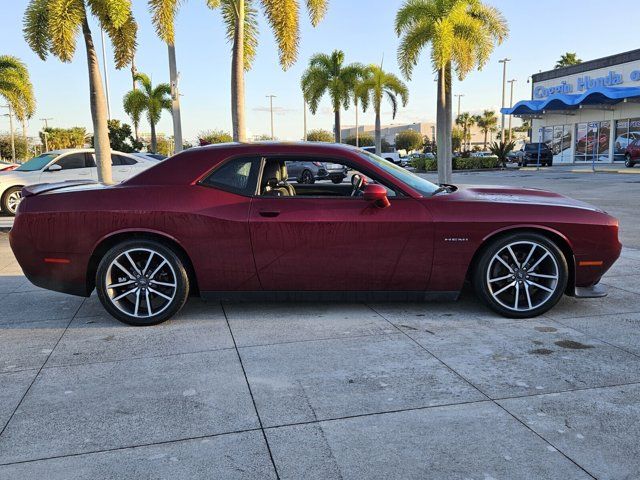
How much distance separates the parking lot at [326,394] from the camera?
8.34 ft

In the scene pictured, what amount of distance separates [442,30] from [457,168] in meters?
19.1

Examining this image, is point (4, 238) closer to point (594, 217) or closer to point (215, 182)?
point (215, 182)

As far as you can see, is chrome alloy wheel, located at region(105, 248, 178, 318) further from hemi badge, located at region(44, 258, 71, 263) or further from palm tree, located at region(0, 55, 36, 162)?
palm tree, located at region(0, 55, 36, 162)

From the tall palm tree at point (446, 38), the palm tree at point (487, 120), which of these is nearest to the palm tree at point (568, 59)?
the palm tree at point (487, 120)

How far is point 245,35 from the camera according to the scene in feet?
53.8

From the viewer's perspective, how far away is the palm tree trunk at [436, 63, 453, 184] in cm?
1988

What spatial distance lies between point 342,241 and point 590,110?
41.1 metres

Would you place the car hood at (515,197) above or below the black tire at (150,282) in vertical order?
above

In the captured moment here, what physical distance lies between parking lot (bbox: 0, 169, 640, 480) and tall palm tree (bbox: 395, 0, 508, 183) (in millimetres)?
16094

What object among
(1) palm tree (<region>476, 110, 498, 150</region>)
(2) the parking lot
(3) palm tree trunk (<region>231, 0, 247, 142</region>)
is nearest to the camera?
(2) the parking lot

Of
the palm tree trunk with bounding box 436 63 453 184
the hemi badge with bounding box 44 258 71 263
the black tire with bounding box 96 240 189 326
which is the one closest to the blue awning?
the palm tree trunk with bounding box 436 63 453 184

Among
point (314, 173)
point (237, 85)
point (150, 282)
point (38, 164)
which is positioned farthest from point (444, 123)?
point (150, 282)

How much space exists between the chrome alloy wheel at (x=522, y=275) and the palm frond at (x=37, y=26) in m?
12.7

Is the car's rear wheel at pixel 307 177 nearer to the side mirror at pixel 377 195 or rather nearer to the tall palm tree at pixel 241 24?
the side mirror at pixel 377 195
